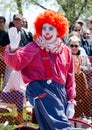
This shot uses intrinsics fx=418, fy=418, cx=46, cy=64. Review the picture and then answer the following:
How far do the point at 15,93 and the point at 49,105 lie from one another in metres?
1.86

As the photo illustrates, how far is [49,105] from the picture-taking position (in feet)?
15.0

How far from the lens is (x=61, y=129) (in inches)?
180

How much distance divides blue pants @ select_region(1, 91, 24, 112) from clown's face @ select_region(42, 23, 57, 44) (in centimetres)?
180

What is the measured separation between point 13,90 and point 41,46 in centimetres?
195

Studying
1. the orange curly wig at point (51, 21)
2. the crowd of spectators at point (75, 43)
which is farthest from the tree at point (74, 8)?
the orange curly wig at point (51, 21)

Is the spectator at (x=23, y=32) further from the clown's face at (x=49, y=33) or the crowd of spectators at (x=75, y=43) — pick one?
the clown's face at (x=49, y=33)

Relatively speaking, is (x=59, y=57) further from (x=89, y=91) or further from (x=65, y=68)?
(x=89, y=91)

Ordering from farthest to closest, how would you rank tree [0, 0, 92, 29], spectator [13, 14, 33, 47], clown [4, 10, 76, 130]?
tree [0, 0, 92, 29] < spectator [13, 14, 33, 47] < clown [4, 10, 76, 130]

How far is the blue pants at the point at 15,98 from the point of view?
6.32 meters

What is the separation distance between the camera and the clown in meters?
4.56

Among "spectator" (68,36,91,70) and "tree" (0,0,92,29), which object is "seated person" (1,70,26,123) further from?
"tree" (0,0,92,29)

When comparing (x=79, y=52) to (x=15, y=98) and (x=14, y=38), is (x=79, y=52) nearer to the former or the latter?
(x=15, y=98)

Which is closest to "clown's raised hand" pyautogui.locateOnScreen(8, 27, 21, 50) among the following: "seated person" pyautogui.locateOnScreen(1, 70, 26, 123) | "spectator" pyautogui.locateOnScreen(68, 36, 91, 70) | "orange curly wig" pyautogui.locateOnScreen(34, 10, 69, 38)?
"orange curly wig" pyautogui.locateOnScreen(34, 10, 69, 38)

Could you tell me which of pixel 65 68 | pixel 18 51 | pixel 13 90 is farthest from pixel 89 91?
pixel 18 51
